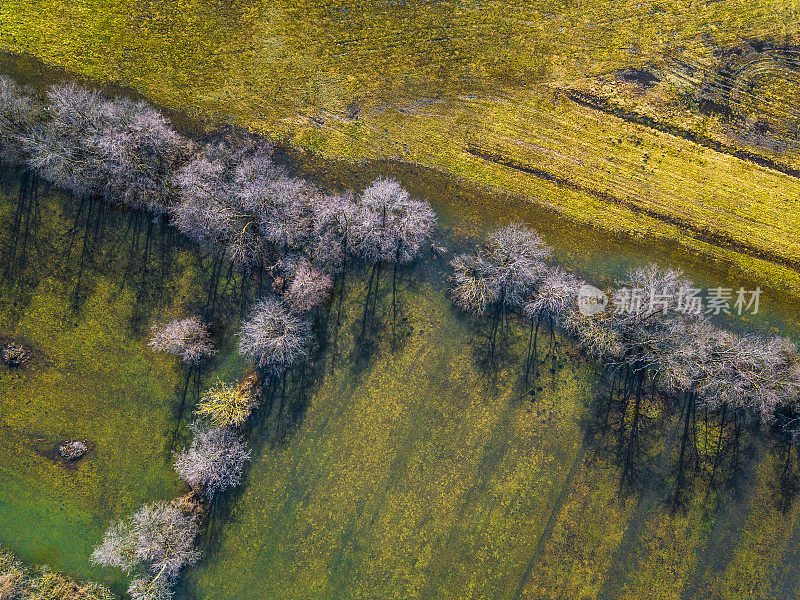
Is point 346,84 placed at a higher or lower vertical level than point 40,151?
higher

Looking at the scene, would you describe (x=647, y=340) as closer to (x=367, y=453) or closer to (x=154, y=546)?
(x=367, y=453)

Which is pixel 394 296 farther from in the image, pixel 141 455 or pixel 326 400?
pixel 141 455

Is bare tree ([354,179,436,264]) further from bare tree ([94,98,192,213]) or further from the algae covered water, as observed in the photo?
bare tree ([94,98,192,213])

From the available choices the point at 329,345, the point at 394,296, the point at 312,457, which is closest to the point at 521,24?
the point at 394,296

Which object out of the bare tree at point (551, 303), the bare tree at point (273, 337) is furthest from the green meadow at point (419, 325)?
the bare tree at point (273, 337)

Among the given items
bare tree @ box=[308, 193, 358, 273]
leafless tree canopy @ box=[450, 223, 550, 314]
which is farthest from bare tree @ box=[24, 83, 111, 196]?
leafless tree canopy @ box=[450, 223, 550, 314]
